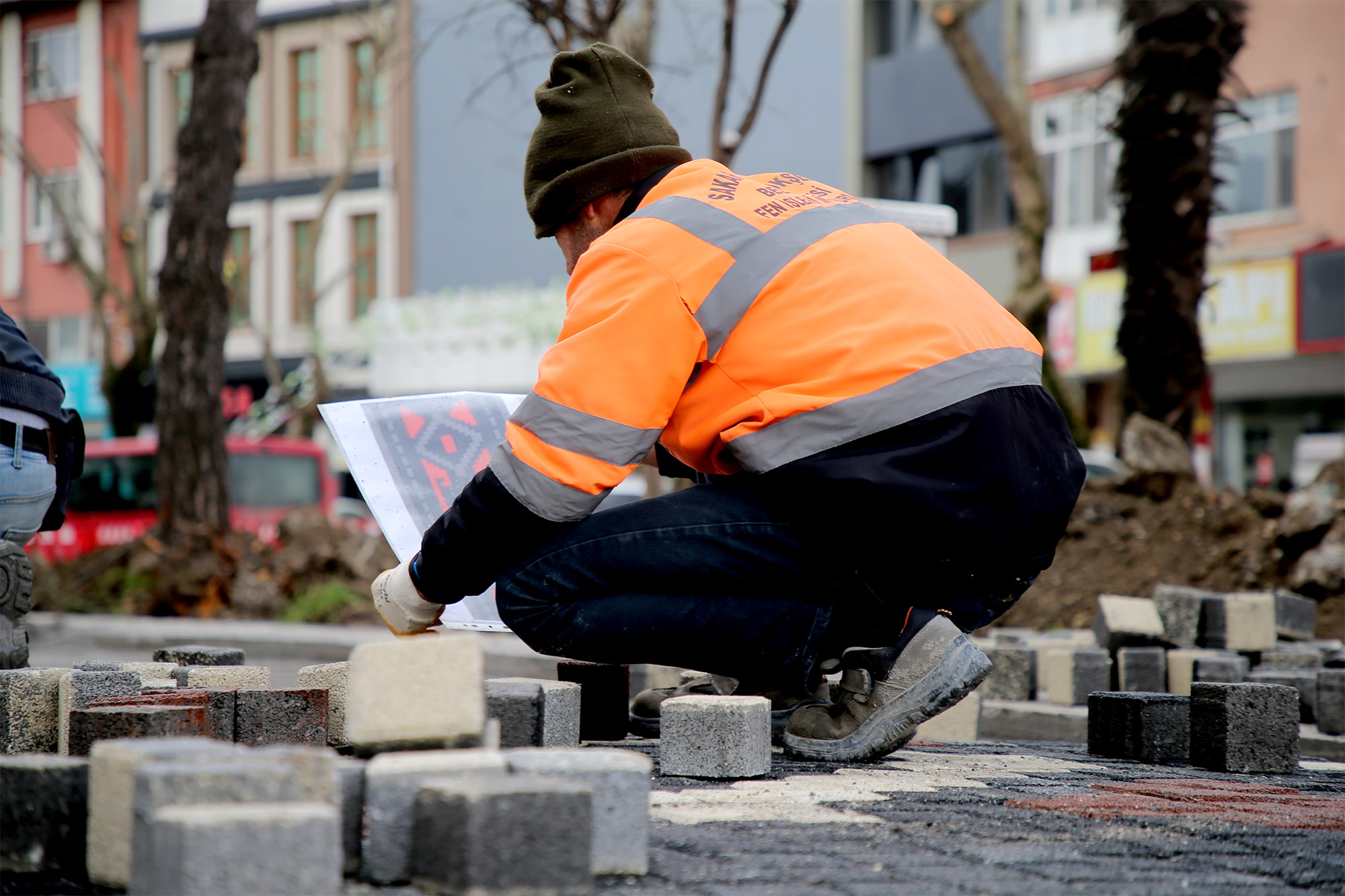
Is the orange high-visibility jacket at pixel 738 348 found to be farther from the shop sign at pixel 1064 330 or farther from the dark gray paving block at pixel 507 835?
the shop sign at pixel 1064 330

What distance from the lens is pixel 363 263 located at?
26641 millimetres

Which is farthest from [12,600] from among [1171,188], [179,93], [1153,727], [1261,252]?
[179,93]

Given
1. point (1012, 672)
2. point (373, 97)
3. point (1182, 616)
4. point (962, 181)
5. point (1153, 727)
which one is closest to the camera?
point (1153, 727)

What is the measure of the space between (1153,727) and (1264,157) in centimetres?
1568

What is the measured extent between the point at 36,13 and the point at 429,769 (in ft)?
99.8

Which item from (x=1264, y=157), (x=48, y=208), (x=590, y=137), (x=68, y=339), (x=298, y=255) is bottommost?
(x=590, y=137)

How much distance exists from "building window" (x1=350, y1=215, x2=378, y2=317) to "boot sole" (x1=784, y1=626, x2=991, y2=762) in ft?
79.8

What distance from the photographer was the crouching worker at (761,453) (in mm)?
2674

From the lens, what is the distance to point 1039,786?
110 inches

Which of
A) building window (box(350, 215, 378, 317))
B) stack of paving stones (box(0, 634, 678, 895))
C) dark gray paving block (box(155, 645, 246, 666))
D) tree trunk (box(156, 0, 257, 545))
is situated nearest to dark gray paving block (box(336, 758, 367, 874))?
stack of paving stones (box(0, 634, 678, 895))

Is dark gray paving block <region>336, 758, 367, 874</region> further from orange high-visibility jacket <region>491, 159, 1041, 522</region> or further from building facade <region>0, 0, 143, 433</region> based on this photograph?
building facade <region>0, 0, 143, 433</region>

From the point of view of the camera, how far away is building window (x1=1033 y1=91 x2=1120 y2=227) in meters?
19.2

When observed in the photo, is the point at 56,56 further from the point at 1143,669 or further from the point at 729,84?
the point at 1143,669

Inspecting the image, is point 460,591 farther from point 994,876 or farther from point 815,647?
point 994,876
